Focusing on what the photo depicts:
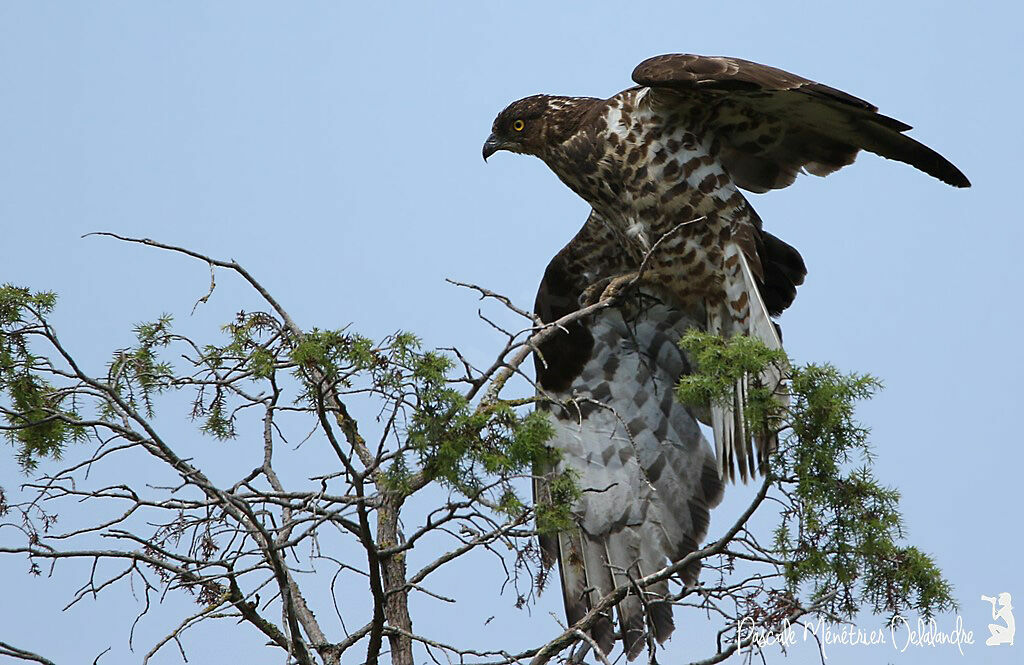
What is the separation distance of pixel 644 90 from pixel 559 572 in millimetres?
2455

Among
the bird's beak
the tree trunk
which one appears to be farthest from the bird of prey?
the tree trunk

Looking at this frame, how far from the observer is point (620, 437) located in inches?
264

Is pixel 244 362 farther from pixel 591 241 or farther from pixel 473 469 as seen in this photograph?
pixel 591 241

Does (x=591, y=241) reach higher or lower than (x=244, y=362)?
higher

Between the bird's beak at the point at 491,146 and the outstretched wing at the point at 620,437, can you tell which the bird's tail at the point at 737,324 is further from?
the bird's beak at the point at 491,146

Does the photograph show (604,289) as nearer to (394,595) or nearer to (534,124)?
(534,124)

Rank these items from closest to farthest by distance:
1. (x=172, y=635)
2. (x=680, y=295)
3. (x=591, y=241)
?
(x=172, y=635)
(x=680, y=295)
(x=591, y=241)

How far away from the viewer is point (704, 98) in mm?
5562

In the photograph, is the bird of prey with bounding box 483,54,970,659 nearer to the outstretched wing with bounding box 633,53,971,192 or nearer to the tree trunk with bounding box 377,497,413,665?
the outstretched wing with bounding box 633,53,971,192

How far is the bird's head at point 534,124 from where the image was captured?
6.12 meters

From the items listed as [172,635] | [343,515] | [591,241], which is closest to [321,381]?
[343,515]

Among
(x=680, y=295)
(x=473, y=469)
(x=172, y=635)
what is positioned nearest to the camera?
(x=473, y=469)

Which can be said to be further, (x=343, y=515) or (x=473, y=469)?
(x=343, y=515)

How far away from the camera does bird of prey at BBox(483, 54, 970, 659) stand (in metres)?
5.44
